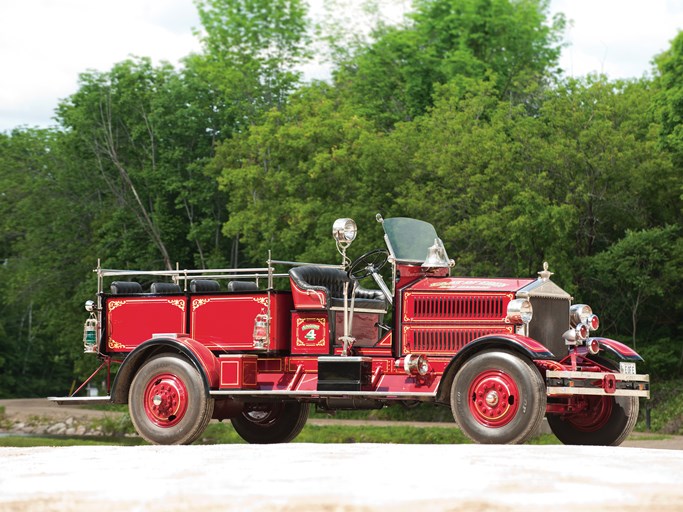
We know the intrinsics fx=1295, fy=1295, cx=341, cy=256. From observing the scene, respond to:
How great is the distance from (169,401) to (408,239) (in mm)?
3539

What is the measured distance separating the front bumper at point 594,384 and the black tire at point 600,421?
0.39m

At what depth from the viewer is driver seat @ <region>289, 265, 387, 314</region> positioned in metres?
15.7

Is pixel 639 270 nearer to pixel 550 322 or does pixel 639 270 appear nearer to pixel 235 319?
pixel 550 322

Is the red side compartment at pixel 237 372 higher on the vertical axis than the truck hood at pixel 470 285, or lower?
lower

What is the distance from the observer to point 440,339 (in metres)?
14.8

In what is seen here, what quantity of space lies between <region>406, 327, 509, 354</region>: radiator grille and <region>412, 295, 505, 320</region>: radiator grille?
16 cm

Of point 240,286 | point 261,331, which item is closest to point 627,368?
point 261,331

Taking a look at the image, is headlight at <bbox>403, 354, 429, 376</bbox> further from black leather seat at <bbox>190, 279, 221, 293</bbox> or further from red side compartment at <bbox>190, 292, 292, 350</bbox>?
black leather seat at <bbox>190, 279, 221, 293</bbox>

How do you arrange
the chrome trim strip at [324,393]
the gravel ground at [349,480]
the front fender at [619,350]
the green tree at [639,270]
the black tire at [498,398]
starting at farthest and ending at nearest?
the green tree at [639,270]
the front fender at [619,350]
the chrome trim strip at [324,393]
the black tire at [498,398]
the gravel ground at [349,480]

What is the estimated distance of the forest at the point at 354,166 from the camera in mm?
36156

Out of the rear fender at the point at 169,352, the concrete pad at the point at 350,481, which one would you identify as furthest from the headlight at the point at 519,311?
the rear fender at the point at 169,352

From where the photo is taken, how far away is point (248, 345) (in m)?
16.0

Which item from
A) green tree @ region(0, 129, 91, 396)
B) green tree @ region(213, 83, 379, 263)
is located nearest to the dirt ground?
green tree @ region(0, 129, 91, 396)

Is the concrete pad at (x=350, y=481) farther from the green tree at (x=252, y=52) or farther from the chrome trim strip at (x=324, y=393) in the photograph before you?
the green tree at (x=252, y=52)
